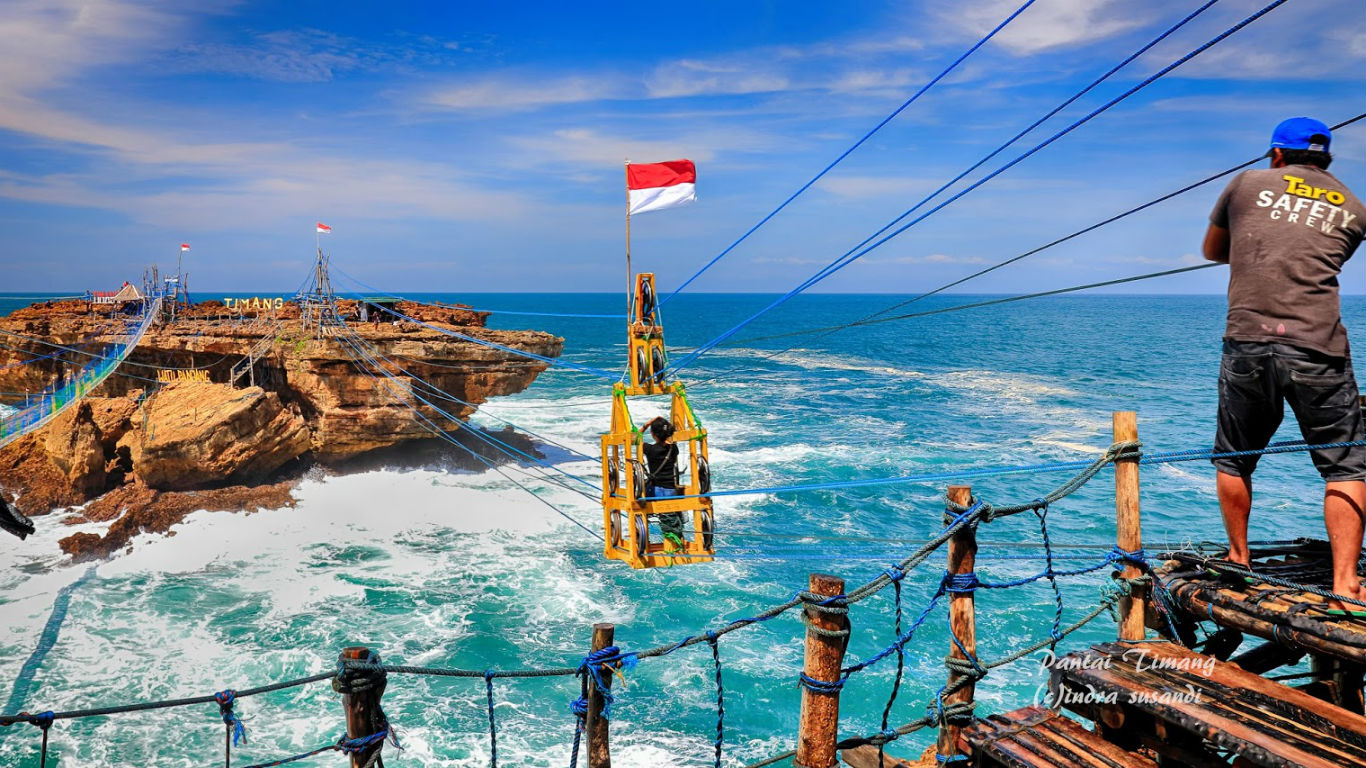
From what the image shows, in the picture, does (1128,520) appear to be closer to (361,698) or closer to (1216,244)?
(1216,244)

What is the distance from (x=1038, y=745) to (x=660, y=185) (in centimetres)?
1298

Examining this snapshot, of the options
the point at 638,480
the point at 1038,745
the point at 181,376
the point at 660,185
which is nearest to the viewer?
the point at 1038,745

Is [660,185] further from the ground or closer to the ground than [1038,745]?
further from the ground

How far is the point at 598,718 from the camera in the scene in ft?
17.6

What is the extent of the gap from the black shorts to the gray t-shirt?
0.30ft

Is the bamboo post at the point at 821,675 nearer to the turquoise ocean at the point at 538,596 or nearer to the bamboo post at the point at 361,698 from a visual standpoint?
the turquoise ocean at the point at 538,596

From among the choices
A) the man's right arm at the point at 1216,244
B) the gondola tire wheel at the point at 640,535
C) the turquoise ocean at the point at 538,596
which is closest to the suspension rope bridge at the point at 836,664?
the turquoise ocean at the point at 538,596

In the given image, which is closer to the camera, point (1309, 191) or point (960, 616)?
point (1309, 191)

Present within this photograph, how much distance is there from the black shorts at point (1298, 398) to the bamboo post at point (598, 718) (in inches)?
163

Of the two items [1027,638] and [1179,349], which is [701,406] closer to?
[1027,638]

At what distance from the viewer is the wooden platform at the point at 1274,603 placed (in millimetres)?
4613

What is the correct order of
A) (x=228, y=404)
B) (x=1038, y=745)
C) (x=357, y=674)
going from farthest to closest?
(x=228, y=404) < (x=357, y=674) < (x=1038, y=745)

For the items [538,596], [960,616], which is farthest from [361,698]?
[538,596]

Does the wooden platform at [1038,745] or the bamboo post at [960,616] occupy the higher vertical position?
the bamboo post at [960,616]
